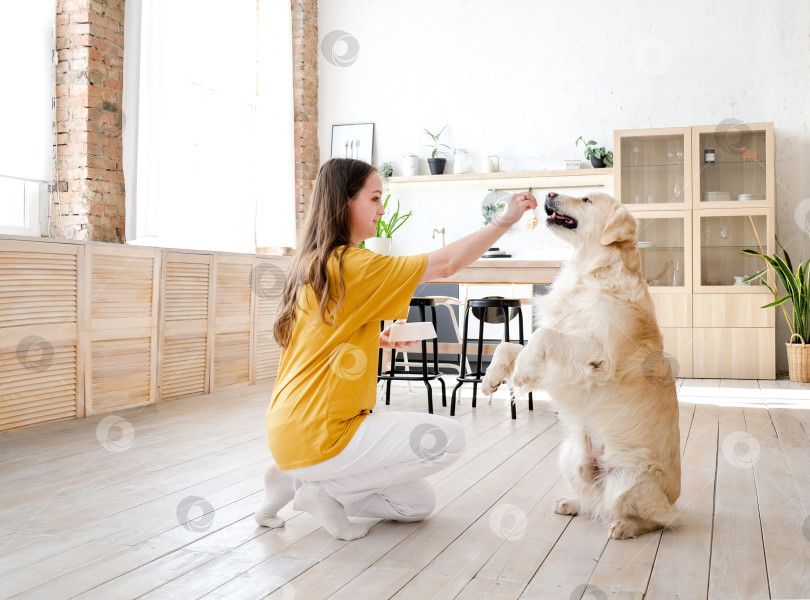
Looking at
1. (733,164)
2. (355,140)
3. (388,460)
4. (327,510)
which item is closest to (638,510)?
(388,460)

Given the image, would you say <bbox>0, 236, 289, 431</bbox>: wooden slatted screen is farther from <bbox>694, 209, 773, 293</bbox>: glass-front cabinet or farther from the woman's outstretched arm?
<bbox>694, 209, 773, 293</bbox>: glass-front cabinet

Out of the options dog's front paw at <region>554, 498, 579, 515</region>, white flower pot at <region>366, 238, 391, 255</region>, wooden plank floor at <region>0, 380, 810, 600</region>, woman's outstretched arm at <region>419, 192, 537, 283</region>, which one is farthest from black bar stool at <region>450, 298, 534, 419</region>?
woman's outstretched arm at <region>419, 192, 537, 283</region>

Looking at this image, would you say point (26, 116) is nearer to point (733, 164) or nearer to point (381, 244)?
point (381, 244)

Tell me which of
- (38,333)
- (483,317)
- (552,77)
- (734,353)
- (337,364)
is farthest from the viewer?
(552,77)

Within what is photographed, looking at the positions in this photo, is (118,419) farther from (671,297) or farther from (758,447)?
(671,297)

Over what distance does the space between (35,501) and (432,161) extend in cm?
536

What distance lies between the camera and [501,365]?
2.13 metres

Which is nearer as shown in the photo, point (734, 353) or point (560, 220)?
point (560, 220)

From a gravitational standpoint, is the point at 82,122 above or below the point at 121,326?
above

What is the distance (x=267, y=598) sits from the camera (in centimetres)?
164

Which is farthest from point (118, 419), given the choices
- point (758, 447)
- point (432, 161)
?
point (432, 161)

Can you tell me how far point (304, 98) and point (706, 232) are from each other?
13.3 feet

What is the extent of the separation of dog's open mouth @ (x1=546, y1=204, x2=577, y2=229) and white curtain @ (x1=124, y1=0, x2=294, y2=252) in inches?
124

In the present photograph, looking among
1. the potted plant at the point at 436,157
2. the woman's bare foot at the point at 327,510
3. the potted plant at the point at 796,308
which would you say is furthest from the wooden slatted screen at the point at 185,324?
the potted plant at the point at 796,308
